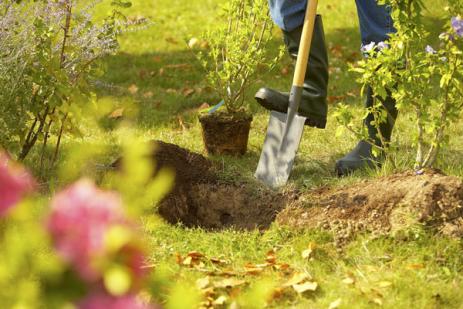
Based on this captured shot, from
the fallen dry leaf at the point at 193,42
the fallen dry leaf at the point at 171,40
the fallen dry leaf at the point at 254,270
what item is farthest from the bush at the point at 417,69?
the fallen dry leaf at the point at 171,40

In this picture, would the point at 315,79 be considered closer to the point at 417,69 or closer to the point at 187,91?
the point at 417,69

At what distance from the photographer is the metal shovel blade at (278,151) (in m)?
3.55

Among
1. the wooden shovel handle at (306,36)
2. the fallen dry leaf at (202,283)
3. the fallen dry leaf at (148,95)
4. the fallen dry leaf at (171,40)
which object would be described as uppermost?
the wooden shovel handle at (306,36)

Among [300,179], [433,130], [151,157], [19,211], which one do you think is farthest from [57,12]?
[19,211]

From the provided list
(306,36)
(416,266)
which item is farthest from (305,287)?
(306,36)

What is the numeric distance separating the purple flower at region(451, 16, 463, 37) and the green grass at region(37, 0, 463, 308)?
2.37 feet

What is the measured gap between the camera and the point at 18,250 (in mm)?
914

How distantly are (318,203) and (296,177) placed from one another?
570 millimetres

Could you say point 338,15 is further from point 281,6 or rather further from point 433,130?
point 433,130

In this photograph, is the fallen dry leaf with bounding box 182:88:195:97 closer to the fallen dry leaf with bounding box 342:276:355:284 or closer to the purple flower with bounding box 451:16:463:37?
the purple flower with bounding box 451:16:463:37

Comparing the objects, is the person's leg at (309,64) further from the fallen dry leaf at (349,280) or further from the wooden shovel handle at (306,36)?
the fallen dry leaf at (349,280)

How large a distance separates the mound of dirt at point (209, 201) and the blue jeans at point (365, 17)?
2.93ft

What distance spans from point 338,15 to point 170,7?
6.48 feet

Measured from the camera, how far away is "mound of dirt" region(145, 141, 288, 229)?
3258mm
